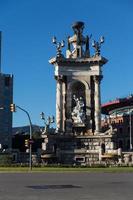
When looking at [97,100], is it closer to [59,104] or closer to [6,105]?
[59,104]

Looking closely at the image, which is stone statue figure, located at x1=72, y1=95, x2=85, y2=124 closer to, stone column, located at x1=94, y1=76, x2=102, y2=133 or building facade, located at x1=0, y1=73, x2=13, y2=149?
stone column, located at x1=94, y1=76, x2=102, y2=133

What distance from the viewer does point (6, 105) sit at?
171 m

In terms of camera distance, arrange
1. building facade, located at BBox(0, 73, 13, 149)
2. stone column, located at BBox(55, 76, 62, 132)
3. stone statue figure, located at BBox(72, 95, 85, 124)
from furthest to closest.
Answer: building facade, located at BBox(0, 73, 13, 149)
stone column, located at BBox(55, 76, 62, 132)
stone statue figure, located at BBox(72, 95, 85, 124)

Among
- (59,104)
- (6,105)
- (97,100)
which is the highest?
(6,105)

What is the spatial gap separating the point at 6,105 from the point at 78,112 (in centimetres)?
8607

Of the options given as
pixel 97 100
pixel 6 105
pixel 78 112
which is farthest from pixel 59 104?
pixel 6 105

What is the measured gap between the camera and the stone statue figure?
8744 centimetres

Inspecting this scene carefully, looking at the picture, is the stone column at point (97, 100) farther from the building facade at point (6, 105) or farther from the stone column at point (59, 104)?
the building facade at point (6, 105)

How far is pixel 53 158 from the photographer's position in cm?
7894

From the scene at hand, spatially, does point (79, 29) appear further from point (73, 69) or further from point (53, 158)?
point (53, 158)

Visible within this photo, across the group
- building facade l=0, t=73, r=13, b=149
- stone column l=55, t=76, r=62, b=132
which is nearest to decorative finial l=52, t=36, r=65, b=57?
stone column l=55, t=76, r=62, b=132

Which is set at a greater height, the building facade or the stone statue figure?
the building facade

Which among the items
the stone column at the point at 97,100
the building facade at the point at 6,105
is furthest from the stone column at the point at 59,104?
the building facade at the point at 6,105

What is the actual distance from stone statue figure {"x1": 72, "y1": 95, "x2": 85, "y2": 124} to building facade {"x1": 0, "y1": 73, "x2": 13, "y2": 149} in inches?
2937
